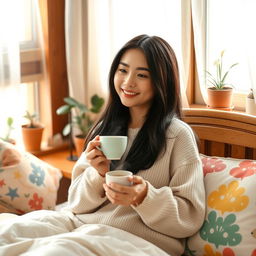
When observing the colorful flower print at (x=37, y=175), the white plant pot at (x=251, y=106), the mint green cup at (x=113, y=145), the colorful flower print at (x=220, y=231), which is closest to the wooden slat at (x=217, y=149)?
the white plant pot at (x=251, y=106)

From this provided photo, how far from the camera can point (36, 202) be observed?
2.62 meters

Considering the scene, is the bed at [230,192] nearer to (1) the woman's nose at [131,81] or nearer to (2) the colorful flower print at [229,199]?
(2) the colorful flower print at [229,199]

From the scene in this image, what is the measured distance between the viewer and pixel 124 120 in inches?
89.0

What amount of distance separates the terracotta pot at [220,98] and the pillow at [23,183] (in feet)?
2.78

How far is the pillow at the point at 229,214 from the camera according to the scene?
1970mm

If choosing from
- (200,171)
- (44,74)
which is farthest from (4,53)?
(200,171)

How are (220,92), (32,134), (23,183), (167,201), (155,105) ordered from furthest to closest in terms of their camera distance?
(32,134) < (220,92) < (23,183) < (155,105) < (167,201)

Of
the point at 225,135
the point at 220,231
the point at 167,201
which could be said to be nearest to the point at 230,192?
the point at 220,231

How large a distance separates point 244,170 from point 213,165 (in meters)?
0.14

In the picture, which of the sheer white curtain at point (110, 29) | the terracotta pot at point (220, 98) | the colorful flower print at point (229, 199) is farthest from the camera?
the sheer white curtain at point (110, 29)

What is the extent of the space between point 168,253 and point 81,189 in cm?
40

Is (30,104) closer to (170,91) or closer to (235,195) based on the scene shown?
(170,91)

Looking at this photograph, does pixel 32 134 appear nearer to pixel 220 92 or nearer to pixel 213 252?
pixel 220 92

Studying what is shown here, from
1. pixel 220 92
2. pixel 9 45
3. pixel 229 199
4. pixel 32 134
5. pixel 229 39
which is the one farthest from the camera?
pixel 32 134
